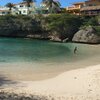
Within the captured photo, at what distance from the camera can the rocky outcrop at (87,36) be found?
79125 mm

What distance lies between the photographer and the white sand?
55.3 feet

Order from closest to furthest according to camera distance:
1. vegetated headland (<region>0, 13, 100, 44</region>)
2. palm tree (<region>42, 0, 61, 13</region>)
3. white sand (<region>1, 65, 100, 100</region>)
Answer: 1. white sand (<region>1, 65, 100, 100</region>)
2. vegetated headland (<region>0, 13, 100, 44</region>)
3. palm tree (<region>42, 0, 61, 13</region>)

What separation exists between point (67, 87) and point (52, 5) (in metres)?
93.9

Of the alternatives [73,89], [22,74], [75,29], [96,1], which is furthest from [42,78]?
[96,1]

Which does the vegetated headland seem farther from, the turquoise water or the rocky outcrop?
the turquoise water

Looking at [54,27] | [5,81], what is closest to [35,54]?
[5,81]

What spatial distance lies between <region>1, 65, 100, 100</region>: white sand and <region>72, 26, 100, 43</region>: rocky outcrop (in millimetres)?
55994

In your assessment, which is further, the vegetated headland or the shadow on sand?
the vegetated headland

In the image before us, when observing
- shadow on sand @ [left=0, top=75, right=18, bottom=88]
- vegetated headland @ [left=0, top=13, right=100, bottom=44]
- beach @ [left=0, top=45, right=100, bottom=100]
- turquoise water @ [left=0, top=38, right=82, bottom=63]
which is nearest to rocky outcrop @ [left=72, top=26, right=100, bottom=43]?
vegetated headland @ [left=0, top=13, right=100, bottom=44]

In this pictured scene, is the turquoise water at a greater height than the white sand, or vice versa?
the white sand

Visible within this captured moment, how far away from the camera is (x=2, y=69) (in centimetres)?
2891

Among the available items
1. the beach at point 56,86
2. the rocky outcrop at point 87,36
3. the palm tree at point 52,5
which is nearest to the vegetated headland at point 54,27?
the rocky outcrop at point 87,36

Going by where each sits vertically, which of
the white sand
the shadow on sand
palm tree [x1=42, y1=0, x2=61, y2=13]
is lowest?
the shadow on sand

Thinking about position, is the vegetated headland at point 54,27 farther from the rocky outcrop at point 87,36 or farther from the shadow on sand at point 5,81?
the shadow on sand at point 5,81
